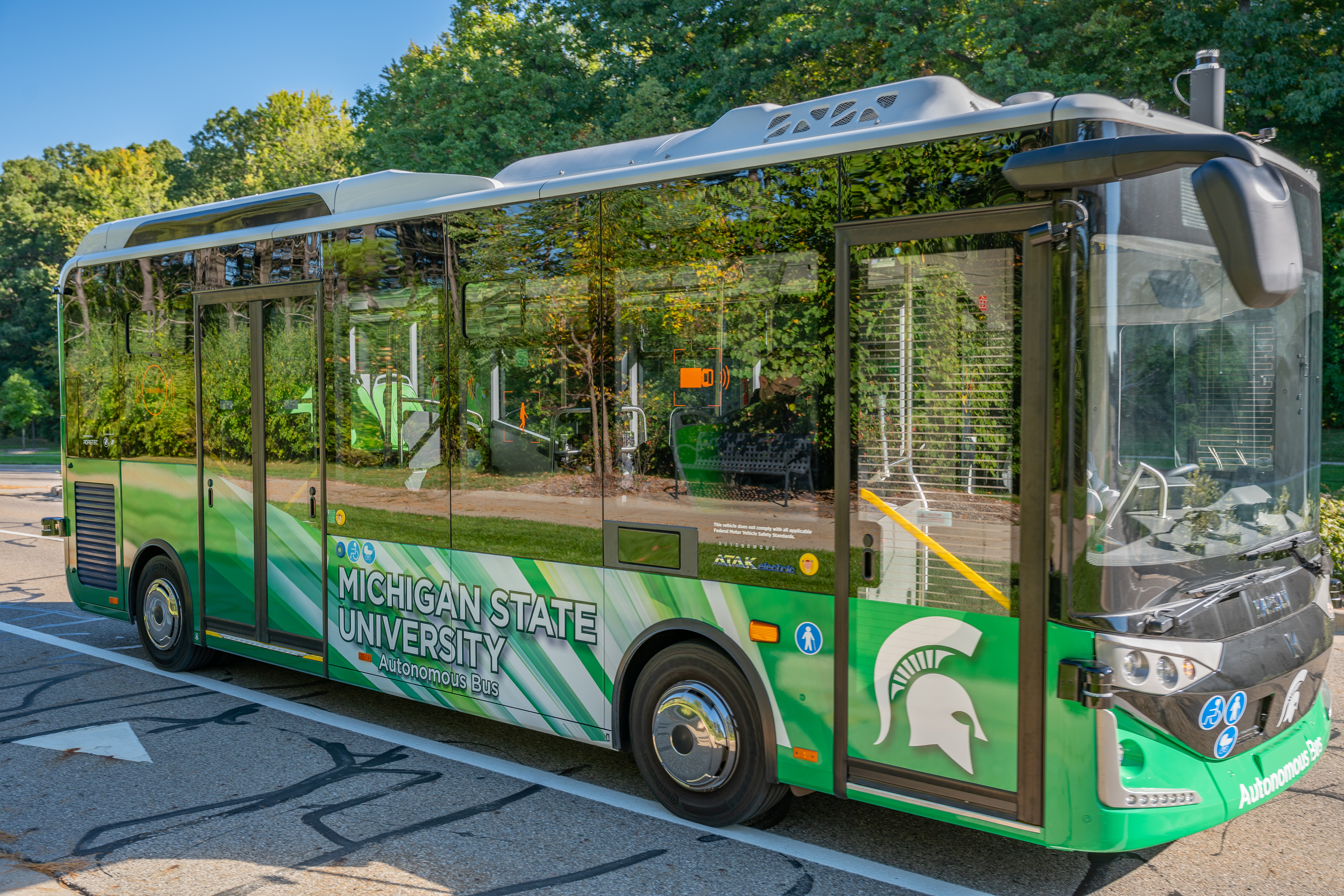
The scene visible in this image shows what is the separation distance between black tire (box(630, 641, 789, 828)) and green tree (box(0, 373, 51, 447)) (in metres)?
49.9

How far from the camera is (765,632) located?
4.50m

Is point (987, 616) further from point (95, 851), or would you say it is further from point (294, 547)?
point (294, 547)

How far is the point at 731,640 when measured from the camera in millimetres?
4621

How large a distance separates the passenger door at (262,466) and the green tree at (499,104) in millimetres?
16911

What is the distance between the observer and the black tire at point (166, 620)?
7648 millimetres

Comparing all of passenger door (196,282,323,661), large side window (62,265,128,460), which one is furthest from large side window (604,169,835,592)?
large side window (62,265,128,460)

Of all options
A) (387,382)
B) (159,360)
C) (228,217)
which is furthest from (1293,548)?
(159,360)

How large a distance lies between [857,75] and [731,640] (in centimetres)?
1898

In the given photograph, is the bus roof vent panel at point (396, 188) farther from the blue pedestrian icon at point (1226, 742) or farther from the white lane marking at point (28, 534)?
the white lane marking at point (28, 534)

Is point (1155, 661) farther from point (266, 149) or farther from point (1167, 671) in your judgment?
point (266, 149)

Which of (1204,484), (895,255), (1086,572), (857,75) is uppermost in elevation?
(857,75)

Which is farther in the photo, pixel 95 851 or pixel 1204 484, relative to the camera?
pixel 95 851

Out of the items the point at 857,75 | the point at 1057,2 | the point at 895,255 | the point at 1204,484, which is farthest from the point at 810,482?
the point at 857,75

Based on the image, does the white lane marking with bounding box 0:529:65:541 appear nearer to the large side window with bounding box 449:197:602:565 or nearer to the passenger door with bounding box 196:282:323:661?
the passenger door with bounding box 196:282:323:661
